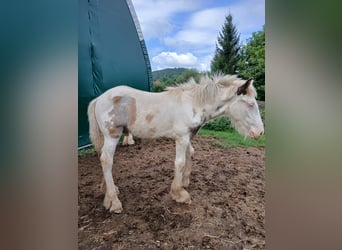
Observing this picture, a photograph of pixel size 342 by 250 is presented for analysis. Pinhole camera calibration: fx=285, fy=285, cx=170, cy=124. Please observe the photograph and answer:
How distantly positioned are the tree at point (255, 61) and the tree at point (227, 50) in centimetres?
3

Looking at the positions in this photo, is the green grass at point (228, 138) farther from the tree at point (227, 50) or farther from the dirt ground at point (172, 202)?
the tree at point (227, 50)

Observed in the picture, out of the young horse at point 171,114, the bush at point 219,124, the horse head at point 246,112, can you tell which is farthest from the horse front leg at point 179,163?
the horse head at point 246,112

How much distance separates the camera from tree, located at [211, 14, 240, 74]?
123 cm

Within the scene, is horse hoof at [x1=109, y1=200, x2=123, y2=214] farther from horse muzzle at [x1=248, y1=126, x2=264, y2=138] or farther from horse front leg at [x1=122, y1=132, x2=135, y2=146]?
horse muzzle at [x1=248, y1=126, x2=264, y2=138]

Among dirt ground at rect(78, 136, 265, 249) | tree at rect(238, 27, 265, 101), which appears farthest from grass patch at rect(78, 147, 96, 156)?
tree at rect(238, 27, 265, 101)

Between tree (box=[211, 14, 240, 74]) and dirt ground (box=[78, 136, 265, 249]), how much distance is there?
32cm

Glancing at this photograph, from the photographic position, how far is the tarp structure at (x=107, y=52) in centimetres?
128

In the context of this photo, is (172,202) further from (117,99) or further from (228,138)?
(117,99)

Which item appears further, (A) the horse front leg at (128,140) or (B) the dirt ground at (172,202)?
(A) the horse front leg at (128,140)

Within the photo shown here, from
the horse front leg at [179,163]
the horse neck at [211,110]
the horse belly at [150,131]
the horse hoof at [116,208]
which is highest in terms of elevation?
the horse neck at [211,110]

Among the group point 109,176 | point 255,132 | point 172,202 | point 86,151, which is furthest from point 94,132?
point 255,132
